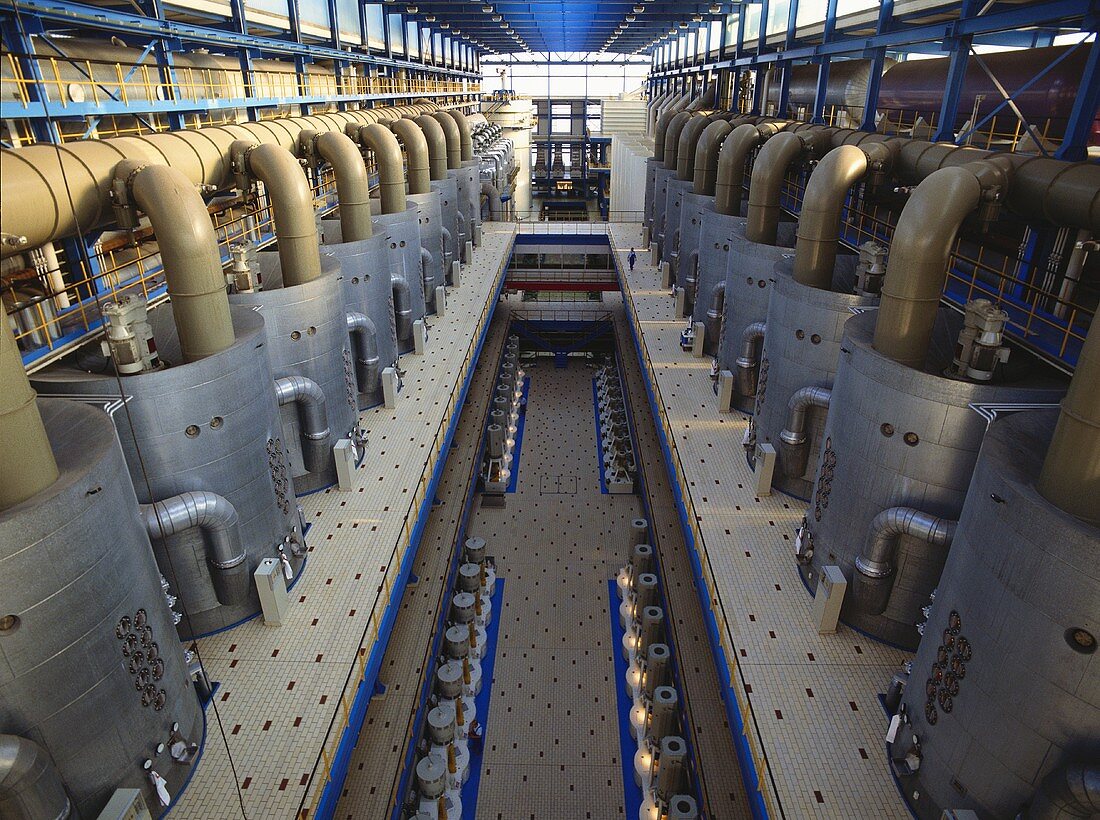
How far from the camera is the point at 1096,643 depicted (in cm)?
522

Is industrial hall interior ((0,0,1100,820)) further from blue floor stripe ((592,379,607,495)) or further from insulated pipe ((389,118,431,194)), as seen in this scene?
insulated pipe ((389,118,431,194))

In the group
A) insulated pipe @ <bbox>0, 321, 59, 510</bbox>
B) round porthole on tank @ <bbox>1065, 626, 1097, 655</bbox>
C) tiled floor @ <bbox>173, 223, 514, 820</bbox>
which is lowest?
tiled floor @ <bbox>173, 223, 514, 820</bbox>

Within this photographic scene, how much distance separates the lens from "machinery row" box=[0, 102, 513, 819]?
19.0 feet

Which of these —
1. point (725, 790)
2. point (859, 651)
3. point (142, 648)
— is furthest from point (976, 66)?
point (142, 648)

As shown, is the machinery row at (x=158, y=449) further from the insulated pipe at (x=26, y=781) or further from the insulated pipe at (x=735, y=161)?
the insulated pipe at (x=735, y=161)

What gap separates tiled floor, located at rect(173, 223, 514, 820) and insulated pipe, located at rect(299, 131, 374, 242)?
178 inches

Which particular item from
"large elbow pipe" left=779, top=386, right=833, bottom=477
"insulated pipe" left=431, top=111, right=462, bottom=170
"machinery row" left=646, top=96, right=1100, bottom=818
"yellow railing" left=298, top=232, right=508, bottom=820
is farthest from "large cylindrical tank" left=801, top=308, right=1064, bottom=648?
"insulated pipe" left=431, top=111, right=462, bottom=170

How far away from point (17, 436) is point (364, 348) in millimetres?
9831

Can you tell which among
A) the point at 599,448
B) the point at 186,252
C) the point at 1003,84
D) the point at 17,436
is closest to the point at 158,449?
the point at 186,252

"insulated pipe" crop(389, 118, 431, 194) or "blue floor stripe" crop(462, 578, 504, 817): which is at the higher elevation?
"insulated pipe" crop(389, 118, 431, 194)

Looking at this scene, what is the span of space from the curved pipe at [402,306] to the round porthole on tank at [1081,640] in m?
15.7

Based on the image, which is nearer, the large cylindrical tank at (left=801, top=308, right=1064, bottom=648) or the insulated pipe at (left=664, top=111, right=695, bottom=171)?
the large cylindrical tank at (left=801, top=308, right=1064, bottom=648)

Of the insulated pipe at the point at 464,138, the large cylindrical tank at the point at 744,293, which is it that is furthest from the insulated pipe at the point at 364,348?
the insulated pipe at the point at 464,138

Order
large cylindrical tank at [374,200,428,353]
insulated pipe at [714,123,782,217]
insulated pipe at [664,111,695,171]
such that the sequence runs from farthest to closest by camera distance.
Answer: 1. insulated pipe at [664,111,695,171]
2. large cylindrical tank at [374,200,428,353]
3. insulated pipe at [714,123,782,217]
